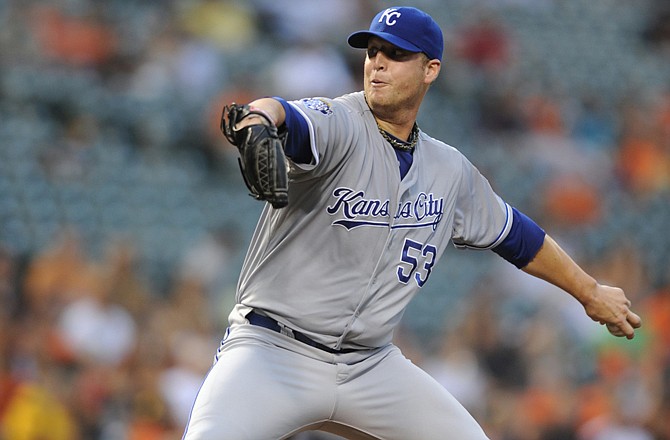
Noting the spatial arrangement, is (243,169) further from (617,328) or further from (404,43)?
(617,328)

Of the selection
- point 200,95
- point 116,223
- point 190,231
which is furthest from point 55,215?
point 200,95

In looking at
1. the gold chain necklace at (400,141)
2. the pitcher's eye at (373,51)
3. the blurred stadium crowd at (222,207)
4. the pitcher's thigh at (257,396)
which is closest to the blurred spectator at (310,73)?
the blurred stadium crowd at (222,207)

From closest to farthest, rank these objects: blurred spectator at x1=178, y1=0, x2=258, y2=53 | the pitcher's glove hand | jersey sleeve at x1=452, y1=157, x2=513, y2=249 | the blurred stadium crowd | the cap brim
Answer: the pitcher's glove hand, the cap brim, jersey sleeve at x1=452, y1=157, x2=513, y2=249, the blurred stadium crowd, blurred spectator at x1=178, y1=0, x2=258, y2=53

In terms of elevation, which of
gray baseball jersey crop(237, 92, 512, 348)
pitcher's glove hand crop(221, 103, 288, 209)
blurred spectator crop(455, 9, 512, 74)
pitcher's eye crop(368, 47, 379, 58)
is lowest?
gray baseball jersey crop(237, 92, 512, 348)

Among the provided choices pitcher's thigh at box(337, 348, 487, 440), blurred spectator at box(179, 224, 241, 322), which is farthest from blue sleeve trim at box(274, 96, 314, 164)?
blurred spectator at box(179, 224, 241, 322)

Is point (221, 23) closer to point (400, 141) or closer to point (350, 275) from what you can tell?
point (400, 141)

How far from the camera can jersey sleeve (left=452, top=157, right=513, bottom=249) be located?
159 inches

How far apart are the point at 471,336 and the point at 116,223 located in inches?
106

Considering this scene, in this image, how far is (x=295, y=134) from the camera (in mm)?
3188

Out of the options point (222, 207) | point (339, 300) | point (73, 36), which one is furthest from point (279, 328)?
point (73, 36)

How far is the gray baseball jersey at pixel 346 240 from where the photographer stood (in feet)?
11.6

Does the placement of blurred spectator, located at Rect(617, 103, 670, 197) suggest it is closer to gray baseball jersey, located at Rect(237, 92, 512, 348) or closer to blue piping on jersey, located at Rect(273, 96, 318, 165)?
gray baseball jersey, located at Rect(237, 92, 512, 348)

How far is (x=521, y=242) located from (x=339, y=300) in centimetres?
86

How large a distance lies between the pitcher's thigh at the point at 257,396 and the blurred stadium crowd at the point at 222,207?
2.86 meters
